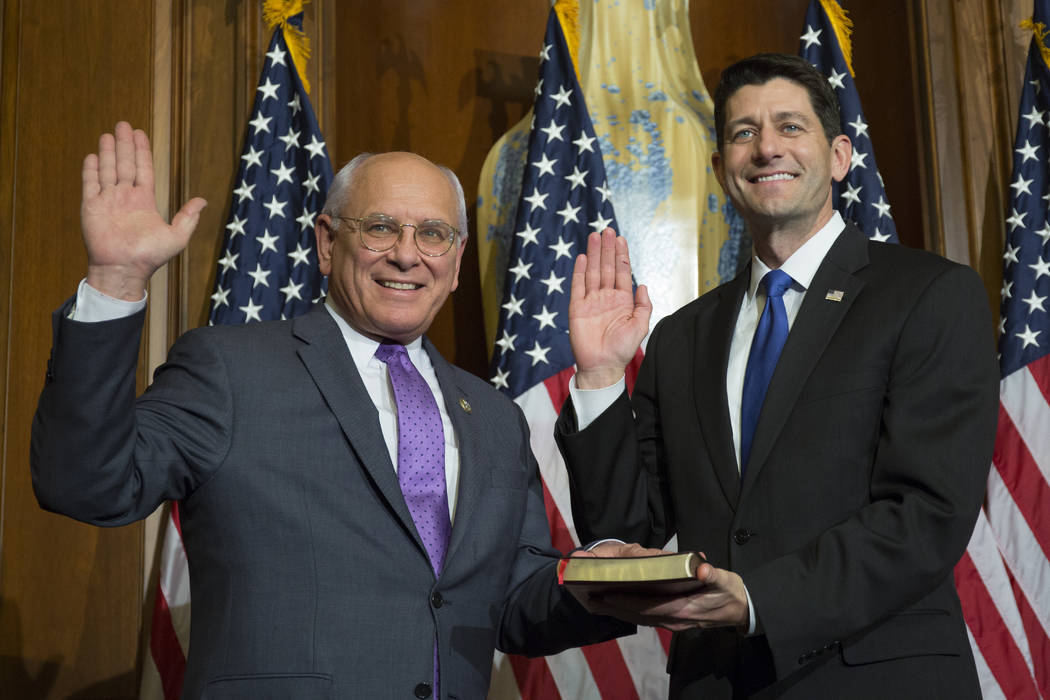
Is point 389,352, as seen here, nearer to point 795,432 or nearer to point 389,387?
point 389,387

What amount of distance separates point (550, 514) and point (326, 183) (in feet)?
4.14

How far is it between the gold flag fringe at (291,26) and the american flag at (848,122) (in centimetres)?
165

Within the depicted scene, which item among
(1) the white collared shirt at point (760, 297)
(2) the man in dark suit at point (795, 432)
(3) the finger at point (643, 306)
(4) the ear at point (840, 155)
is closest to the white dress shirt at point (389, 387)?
(2) the man in dark suit at point (795, 432)

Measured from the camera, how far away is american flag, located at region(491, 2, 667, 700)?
3.13 meters

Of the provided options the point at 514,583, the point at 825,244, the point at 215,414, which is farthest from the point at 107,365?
the point at 825,244

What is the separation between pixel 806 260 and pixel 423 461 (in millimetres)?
852

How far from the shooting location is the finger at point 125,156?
1.66m

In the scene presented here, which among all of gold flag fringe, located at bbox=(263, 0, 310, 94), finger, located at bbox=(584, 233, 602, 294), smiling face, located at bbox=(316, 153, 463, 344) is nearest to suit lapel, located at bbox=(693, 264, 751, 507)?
finger, located at bbox=(584, 233, 602, 294)

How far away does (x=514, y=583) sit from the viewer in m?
Answer: 2.15

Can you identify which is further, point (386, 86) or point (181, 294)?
point (386, 86)

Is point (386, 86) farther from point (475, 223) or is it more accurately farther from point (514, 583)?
point (514, 583)

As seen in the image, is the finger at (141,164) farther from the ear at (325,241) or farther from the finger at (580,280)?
the finger at (580,280)

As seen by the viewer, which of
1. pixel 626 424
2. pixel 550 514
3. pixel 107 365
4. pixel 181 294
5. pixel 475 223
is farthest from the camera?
pixel 475 223

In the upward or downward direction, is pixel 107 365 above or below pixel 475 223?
below
